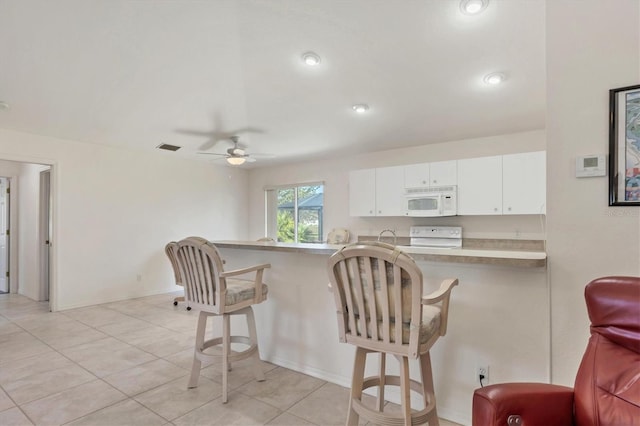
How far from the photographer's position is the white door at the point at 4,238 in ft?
19.0

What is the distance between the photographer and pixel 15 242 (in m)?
5.75

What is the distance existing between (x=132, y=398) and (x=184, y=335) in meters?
1.26

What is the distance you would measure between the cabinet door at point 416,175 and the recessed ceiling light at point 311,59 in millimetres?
2400

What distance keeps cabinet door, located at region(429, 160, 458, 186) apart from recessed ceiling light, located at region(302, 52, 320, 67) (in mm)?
2440

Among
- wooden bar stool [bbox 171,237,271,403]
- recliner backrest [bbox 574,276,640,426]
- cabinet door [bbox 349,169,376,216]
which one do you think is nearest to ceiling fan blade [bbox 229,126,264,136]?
cabinet door [bbox 349,169,376,216]

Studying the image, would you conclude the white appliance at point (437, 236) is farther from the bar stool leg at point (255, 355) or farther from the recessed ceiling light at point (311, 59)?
the bar stool leg at point (255, 355)

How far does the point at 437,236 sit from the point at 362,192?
1375mm

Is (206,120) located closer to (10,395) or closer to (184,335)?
(184,335)

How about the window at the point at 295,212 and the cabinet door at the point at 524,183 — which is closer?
the cabinet door at the point at 524,183

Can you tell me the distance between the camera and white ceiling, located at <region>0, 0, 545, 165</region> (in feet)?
7.91

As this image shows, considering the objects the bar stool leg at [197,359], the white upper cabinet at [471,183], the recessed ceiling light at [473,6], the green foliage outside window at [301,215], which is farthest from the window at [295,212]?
the recessed ceiling light at [473,6]

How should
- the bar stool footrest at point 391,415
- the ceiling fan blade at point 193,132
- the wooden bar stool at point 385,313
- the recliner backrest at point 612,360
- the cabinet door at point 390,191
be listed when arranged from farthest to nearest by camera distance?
the cabinet door at point 390,191
the ceiling fan blade at point 193,132
the bar stool footrest at point 391,415
the wooden bar stool at point 385,313
the recliner backrest at point 612,360

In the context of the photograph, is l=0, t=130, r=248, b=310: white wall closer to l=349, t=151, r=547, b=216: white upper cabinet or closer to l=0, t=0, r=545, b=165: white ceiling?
l=0, t=0, r=545, b=165: white ceiling

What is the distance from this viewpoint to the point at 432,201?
458cm
